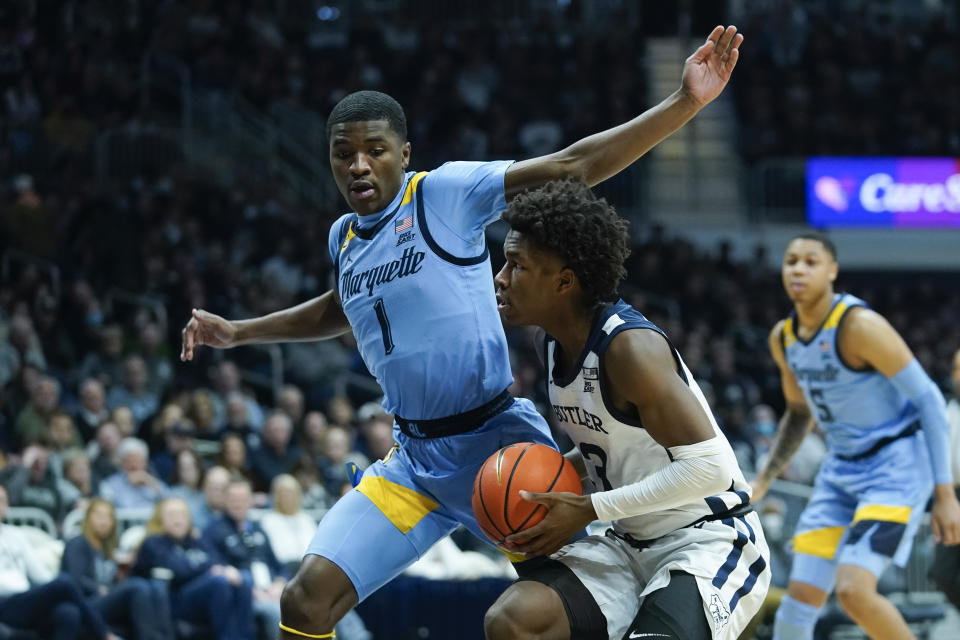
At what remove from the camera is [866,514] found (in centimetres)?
546

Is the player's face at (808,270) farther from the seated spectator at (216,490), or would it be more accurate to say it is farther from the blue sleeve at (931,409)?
the seated spectator at (216,490)

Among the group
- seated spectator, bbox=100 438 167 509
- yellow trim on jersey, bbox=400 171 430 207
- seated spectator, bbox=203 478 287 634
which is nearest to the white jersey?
yellow trim on jersey, bbox=400 171 430 207

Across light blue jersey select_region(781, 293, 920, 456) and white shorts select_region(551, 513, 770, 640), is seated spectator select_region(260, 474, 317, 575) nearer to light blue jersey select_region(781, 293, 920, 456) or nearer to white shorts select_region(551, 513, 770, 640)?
light blue jersey select_region(781, 293, 920, 456)

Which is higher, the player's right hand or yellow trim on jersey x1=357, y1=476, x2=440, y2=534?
the player's right hand

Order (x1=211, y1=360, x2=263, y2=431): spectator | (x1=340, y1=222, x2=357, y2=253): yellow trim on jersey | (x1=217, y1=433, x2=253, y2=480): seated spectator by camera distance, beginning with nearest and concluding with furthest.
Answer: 1. (x1=340, y1=222, x2=357, y2=253): yellow trim on jersey
2. (x1=217, y1=433, x2=253, y2=480): seated spectator
3. (x1=211, y1=360, x2=263, y2=431): spectator

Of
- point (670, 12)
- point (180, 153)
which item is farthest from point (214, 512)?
point (670, 12)

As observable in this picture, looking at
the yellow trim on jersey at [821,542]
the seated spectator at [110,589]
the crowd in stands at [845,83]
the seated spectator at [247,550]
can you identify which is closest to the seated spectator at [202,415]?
the seated spectator at [247,550]

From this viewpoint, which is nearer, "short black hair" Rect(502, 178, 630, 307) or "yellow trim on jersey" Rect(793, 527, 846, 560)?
"short black hair" Rect(502, 178, 630, 307)

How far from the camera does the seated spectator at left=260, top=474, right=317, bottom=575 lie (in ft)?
27.2

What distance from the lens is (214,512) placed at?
8117 millimetres

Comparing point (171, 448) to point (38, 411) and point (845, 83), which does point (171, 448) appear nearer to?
point (38, 411)

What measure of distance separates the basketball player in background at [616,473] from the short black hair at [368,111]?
62 centimetres

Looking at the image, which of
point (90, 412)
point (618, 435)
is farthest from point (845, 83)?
point (618, 435)

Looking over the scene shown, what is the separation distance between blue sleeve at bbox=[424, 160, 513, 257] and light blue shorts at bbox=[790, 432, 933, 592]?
2.58 meters
